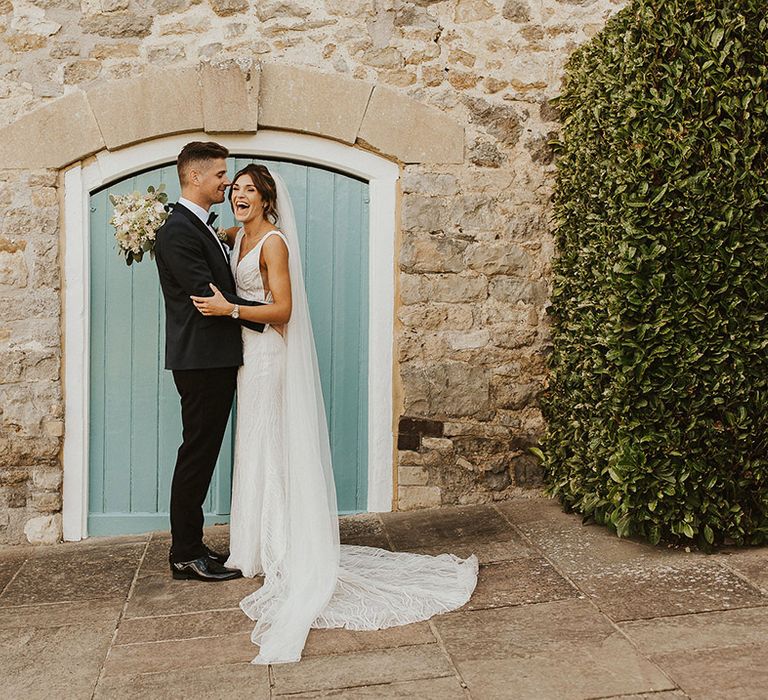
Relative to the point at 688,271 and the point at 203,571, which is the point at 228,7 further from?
the point at 203,571

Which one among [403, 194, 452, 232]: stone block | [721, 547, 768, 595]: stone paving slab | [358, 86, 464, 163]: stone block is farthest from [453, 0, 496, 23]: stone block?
[721, 547, 768, 595]: stone paving slab

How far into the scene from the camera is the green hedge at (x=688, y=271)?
12.9ft

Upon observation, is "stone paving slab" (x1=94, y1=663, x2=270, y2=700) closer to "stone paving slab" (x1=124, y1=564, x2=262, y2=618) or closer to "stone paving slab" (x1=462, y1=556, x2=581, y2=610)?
"stone paving slab" (x1=124, y1=564, x2=262, y2=618)

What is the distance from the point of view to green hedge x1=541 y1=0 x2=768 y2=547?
3936 millimetres

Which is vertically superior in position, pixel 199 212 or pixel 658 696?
pixel 199 212

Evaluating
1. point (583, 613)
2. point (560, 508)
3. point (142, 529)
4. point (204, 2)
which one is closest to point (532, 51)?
point (204, 2)

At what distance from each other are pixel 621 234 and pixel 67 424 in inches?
126

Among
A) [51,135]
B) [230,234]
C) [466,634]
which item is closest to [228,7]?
[51,135]

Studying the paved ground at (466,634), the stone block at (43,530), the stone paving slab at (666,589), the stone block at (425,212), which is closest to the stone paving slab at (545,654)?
the paved ground at (466,634)

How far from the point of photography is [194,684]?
2.97m

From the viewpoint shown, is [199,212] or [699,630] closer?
[699,630]

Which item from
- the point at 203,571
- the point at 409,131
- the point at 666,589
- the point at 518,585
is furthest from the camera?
the point at 409,131

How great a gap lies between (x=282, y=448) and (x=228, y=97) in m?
2.07

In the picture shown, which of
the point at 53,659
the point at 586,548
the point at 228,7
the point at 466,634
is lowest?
the point at 53,659
